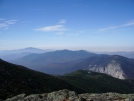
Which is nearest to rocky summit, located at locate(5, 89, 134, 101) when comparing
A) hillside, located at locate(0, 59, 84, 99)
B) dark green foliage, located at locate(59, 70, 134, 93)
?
hillside, located at locate(0, 59, 84, 99)

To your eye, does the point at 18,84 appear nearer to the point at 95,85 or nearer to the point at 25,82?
the point at 25,82

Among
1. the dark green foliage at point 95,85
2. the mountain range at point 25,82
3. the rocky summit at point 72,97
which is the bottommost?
the dark green foliage at point 95,85

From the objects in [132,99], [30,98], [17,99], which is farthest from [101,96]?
[17,99]

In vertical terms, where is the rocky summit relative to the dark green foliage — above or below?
above

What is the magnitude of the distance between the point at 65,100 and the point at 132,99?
728cm

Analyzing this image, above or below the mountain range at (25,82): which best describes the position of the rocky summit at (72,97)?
above

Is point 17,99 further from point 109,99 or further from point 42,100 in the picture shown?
point 109,99

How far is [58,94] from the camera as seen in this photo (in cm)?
1836

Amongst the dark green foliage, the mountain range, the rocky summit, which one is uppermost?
the rocky summit

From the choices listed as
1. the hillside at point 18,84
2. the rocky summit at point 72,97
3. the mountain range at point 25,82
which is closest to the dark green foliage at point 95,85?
the mountain range at point 25,82

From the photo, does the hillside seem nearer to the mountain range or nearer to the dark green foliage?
the mountain range

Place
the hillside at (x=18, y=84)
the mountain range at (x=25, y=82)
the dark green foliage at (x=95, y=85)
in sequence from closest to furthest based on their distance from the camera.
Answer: the hillside at (x=18, y=84) → the mountain range at (x=25, y=82) → the dark green foliage at (x=95, y=85)

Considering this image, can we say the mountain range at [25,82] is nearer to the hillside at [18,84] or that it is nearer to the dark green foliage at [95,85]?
the hillside at [18,84]

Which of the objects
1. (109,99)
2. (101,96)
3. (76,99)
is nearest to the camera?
(76,99)
